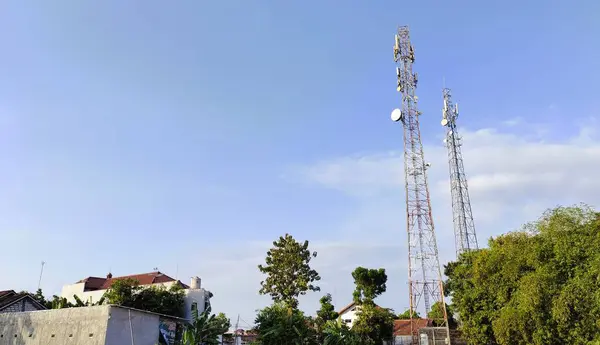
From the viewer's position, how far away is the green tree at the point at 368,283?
1379 inches

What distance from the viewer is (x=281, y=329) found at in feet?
89.7

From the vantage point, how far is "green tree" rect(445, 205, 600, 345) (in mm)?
21781

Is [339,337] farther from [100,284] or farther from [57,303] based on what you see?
[100,284]

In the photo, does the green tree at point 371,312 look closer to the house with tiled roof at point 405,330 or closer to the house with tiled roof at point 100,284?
→ the house with tiled roof at point 405,330

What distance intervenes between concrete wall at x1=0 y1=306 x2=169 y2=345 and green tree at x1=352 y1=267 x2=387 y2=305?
56.3 feet

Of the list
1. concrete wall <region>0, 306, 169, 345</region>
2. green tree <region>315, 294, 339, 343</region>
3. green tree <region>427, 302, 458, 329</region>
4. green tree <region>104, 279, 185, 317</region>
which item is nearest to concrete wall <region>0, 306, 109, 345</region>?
concrete wall <region>0, 306, 169, 345</region>

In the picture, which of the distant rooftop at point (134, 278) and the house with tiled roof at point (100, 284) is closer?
the house with tiled roof at point (100, 284)

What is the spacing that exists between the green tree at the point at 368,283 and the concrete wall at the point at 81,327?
17171mm

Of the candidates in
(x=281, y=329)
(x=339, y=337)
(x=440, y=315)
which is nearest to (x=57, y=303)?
(x=281, y=329)

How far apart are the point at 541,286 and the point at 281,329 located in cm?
1386

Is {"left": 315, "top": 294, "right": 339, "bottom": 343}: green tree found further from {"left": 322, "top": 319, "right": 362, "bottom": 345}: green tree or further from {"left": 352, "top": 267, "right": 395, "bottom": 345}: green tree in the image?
{"left": 322, "top": 319, "right": 362, "bottom": 345}: green tree

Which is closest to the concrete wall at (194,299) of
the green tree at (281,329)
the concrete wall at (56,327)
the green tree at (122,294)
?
the green tree at (122,294)

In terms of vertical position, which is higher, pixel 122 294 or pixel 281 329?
pixel 122 294

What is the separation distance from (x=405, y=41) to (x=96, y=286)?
3283cm
